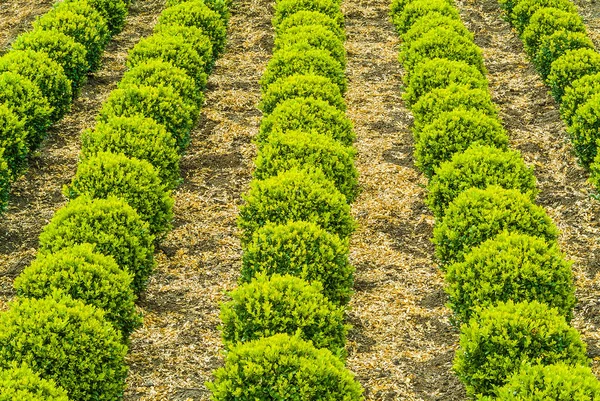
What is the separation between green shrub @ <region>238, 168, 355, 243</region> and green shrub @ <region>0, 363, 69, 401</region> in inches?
140

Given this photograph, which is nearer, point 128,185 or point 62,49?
point 128,185

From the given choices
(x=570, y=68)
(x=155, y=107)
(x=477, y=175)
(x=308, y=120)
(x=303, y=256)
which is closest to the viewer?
(x=303, y=256)

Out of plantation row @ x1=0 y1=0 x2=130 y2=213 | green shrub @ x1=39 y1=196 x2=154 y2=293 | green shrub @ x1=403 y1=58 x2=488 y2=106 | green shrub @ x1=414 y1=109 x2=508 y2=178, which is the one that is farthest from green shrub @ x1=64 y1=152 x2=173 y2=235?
green shrub @ x1=403 y1=58 x2=488 y2=106

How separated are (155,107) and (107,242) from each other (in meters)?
3.80

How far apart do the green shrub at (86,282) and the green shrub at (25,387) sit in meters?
1.19

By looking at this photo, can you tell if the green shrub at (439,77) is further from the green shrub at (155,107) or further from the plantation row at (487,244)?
the green shrub at (155,107)

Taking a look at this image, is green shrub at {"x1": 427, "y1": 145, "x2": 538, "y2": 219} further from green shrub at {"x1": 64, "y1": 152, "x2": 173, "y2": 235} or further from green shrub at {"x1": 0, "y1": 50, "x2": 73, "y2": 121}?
green shrub at {"x1": 0, "y1": 50, "x2": 73, "y2": 121}

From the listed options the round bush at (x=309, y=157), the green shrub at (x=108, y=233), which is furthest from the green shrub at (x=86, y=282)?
the round bush at (x=309, y=157)

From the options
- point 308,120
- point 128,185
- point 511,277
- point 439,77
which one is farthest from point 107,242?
point 439,77

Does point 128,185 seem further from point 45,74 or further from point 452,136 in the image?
point 452,136

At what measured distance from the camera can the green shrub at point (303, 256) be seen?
9.52m

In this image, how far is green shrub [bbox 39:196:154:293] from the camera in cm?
996

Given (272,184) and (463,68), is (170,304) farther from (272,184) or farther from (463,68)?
(463,68)

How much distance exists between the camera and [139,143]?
12.0 metres
